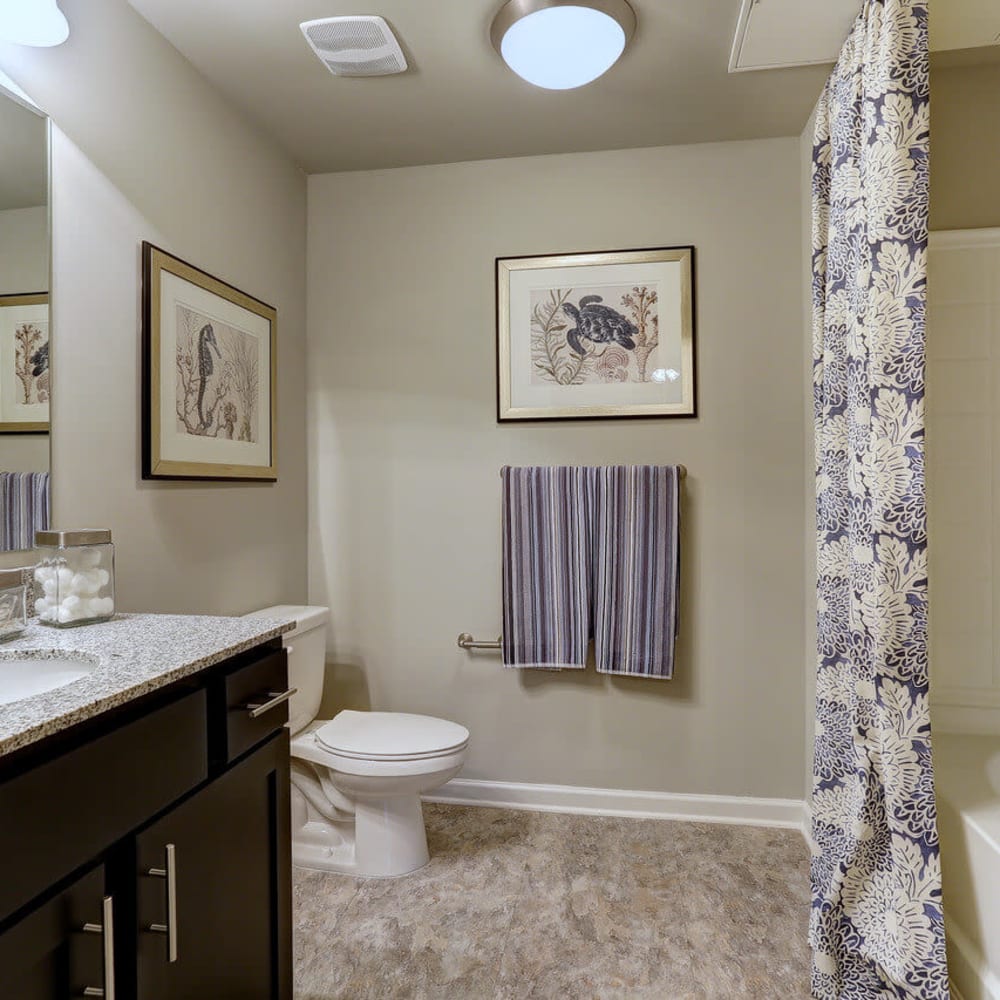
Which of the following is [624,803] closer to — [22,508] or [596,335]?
[596,335]

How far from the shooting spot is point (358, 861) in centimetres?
206

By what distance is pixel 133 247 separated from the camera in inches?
66.9

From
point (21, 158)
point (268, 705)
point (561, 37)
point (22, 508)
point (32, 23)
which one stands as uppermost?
point (561, 37)

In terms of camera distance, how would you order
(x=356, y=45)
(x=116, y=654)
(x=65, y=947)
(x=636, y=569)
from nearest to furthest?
(x=65, y=947) < (x=116, y=654) < (x=356, y=45) < (x=636, y=569)

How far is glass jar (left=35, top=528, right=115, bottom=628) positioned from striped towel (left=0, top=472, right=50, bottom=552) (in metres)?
0.05

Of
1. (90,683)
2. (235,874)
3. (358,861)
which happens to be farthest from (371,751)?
(90,683)

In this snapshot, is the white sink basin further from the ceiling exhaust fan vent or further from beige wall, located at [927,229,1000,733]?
beige wall, located at [927,229,1000,733]

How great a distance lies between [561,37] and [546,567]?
1.58 metres

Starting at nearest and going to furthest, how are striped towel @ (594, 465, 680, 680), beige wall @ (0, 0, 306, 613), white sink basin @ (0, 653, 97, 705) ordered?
1. white sink basin @ (0, 653, 97, 705)
2. beige wall @ (0, 0, 306, 613)
3. striped towel @ (594, 465, 680, 680)

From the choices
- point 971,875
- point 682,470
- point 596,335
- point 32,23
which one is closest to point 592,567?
point 682,470

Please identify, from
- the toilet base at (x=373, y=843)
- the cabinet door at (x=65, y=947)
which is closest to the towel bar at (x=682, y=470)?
the toilet base at (x=373, y=843)

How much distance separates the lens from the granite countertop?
2.64 ft

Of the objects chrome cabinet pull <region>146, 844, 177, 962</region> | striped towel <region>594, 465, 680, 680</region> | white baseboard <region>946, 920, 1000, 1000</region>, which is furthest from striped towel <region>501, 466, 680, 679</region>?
chrome cabinet pull <region>146, 844, 177, 962</region>

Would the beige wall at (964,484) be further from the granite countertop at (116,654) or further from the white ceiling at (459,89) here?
the granite countertop at (116,654)
